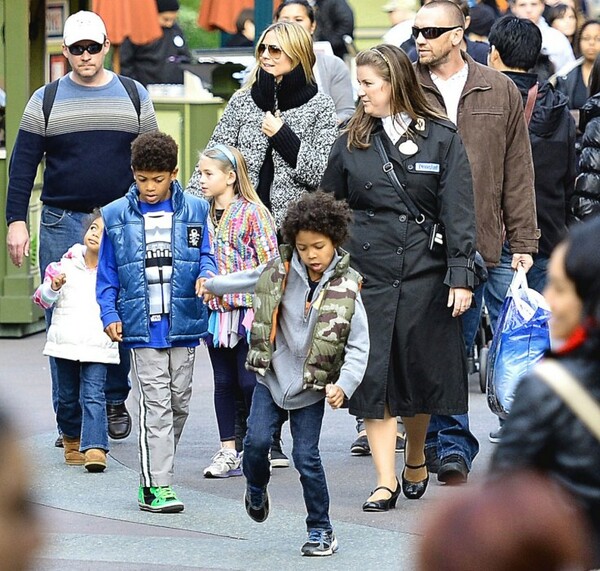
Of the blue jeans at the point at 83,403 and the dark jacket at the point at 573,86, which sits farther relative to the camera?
the dark jacket at the point at 573,86

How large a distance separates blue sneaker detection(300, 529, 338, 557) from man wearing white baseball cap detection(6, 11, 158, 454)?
7.48 ft

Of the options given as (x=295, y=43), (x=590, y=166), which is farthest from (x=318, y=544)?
(x=590, y=166)

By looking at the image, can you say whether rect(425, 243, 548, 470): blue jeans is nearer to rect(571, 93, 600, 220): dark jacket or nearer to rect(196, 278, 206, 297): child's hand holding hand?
rect(571, 93, 600, 220): dark jacket

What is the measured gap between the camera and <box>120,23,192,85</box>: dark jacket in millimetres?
15703

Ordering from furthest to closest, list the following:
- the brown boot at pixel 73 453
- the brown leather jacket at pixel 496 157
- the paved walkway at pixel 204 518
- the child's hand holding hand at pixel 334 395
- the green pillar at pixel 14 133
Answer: the green pillar at pixel 14 133
the brown boot at pixel 73 453
the brown leather jacket at pixel 496 157
the paved walkway at pixel 204 518
the child's hand holding hand at pixel 334 395

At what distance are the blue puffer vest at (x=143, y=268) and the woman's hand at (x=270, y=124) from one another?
85cm

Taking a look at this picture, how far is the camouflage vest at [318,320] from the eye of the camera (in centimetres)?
586

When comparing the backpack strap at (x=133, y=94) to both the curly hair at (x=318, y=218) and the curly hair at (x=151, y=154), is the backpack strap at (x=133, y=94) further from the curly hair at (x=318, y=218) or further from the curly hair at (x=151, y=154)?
the curly hair at (x=318, y=218)

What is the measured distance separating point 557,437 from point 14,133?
28.0 feet

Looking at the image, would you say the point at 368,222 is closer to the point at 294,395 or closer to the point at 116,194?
the point at 294,395

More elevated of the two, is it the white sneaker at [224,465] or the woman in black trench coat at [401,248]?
the woman in black trench coat at [401,248]

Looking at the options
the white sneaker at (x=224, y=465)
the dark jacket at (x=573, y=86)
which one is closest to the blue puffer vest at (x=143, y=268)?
the white sneaker at (x=224, y=465)

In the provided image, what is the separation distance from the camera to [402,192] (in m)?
6.61

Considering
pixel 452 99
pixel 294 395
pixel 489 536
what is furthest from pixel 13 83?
pixel 489 536
